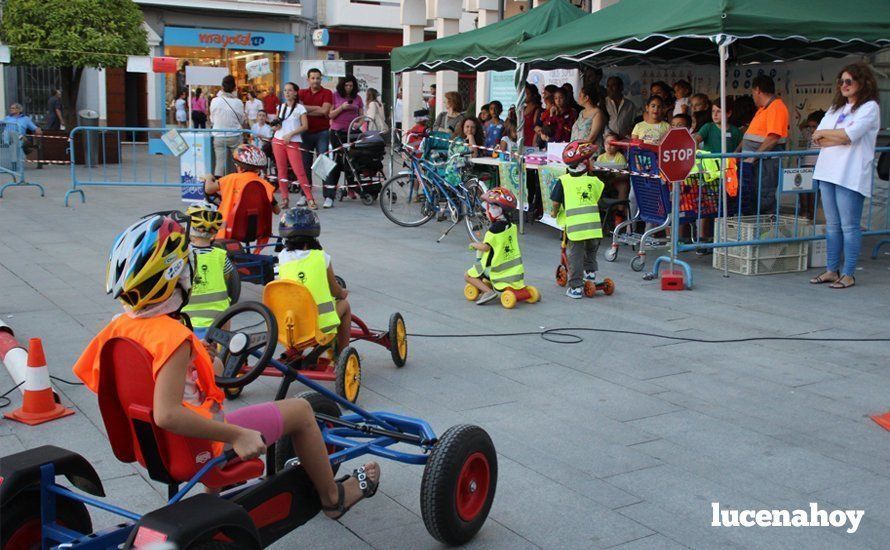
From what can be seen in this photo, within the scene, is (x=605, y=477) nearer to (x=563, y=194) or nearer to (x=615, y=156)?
(x=563, y=194)

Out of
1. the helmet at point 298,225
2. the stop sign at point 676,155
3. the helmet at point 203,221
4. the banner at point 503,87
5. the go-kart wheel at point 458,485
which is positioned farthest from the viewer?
the banner at point 503,87

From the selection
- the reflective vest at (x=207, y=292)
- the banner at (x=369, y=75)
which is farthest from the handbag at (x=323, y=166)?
the banner at (x=369, y=75)

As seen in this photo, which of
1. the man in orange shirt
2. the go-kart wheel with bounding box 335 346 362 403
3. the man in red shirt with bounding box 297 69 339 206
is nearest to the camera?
the go-kart wheel with bounding box 335 346 362 403

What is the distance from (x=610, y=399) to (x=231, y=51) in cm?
3054

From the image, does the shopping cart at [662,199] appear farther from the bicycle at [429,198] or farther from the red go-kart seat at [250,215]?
the red go-kart seat at [250,215]

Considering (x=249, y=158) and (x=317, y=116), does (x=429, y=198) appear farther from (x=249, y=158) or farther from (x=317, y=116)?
(x=249, y=158)

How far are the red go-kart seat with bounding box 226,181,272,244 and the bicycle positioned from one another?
13.5 feet

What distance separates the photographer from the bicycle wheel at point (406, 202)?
13500 mm

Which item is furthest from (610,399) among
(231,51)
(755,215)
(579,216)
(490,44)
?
(231,51)

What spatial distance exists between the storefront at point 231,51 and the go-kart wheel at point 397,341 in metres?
27.8

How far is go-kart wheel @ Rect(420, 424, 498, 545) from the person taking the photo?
382cm

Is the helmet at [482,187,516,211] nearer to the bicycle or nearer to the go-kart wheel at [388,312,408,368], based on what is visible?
the go-kart wheel at [388,312,408,368]

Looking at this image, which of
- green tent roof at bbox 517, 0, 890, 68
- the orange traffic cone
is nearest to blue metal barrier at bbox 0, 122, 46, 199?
green tent roof at bbox 517, 0, 890, 68

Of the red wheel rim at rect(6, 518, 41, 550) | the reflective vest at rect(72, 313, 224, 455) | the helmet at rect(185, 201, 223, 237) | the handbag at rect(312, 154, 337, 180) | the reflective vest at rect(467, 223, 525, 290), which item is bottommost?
the red wheel rim at rect(6, 518, 41, 550)
